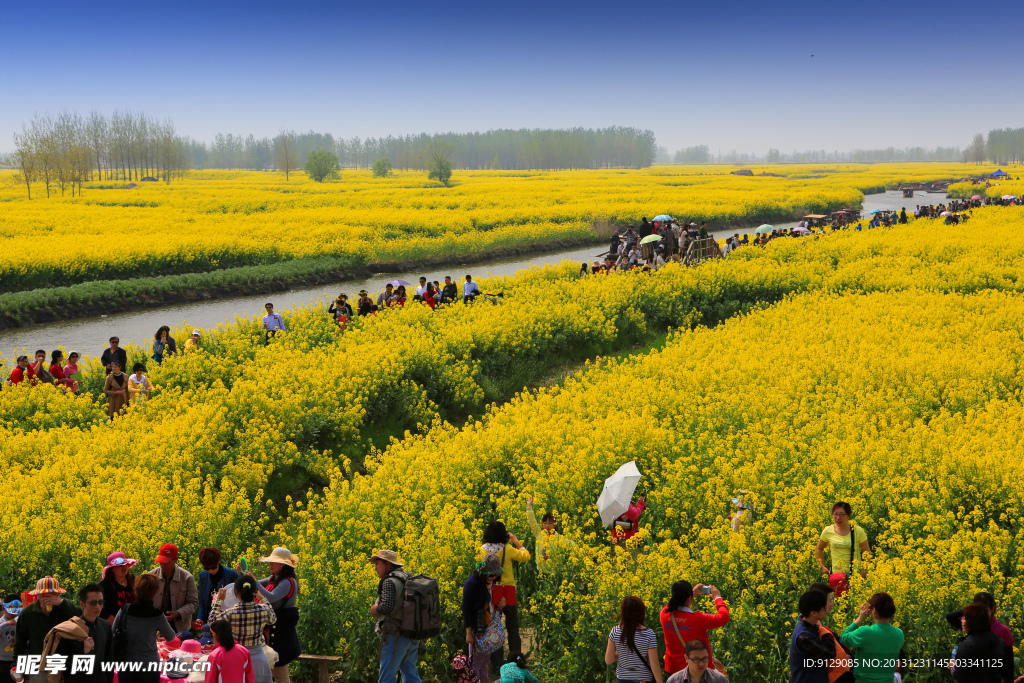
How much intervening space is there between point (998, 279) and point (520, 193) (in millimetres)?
58212

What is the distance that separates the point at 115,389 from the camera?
1545 cm

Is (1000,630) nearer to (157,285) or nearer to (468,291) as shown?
(468,291)

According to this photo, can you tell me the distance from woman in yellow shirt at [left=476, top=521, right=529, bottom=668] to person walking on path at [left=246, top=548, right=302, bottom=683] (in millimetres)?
1811

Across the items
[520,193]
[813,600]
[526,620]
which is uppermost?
[520,193]

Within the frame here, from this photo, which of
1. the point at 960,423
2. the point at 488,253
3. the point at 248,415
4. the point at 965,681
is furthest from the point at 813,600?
the point at 488,253

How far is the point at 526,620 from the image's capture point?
8.94 meters

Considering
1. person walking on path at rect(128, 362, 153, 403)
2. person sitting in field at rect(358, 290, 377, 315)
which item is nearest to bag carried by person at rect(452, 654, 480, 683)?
person walking on path at rect(128, 362, 153, 403)

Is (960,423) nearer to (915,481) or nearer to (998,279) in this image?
(915,481)

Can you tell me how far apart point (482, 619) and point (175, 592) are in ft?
9.35

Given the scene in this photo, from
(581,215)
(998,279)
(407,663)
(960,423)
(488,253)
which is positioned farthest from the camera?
(581,215)

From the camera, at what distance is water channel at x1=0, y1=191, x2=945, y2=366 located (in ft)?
84.6

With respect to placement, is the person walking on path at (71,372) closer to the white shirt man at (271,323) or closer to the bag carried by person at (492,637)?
the white shirt man at (271,323)

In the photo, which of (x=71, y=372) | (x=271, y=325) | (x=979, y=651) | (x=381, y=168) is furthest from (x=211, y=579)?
(x=381, y=168)

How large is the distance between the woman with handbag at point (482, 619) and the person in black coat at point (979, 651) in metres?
3.81
